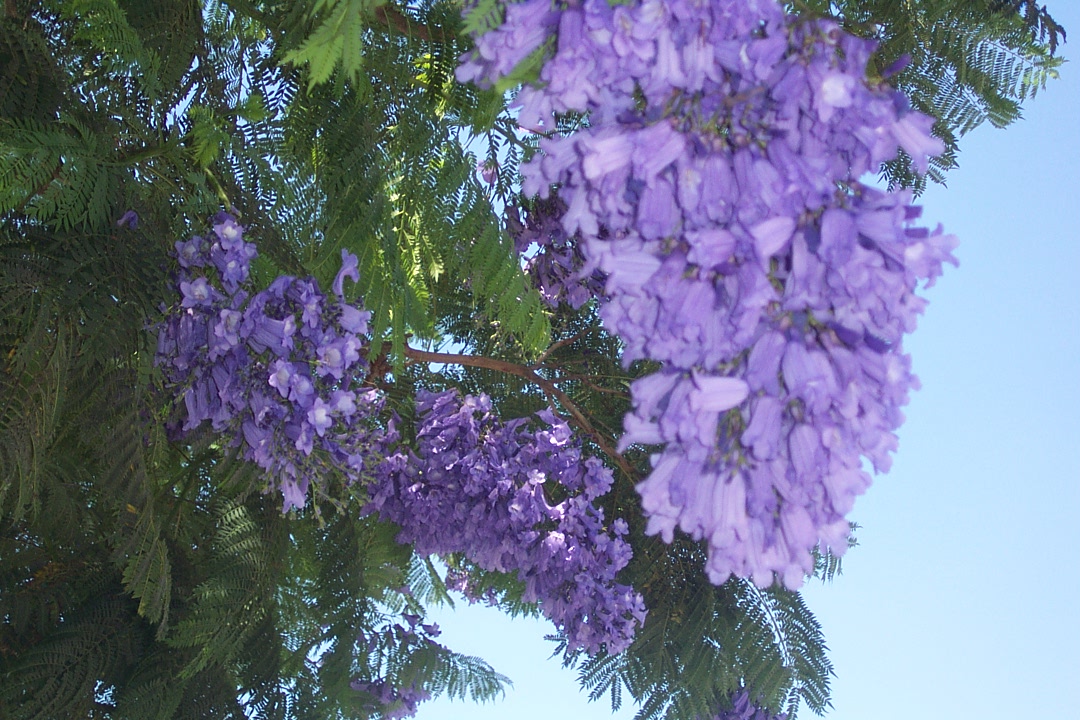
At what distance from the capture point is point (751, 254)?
128 cm

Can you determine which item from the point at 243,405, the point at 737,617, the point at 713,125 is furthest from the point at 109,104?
the point at 737,617

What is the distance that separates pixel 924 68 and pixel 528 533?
2.04 meters

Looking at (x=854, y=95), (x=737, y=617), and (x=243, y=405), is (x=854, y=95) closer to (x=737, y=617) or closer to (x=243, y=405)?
(x=243, y=405)

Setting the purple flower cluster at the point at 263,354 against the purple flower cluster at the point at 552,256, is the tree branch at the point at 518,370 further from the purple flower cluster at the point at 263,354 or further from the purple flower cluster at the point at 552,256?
the purple flower cluster at the point at 263,354

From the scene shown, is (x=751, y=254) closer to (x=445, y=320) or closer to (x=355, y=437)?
(x=355, y=437)

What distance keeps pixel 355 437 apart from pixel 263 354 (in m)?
0.33

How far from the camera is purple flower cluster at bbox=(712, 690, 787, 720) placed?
487cm

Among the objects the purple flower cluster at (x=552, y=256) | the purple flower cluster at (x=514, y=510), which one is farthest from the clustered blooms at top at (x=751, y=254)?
the purple flower cluster at (x=514, y=510)

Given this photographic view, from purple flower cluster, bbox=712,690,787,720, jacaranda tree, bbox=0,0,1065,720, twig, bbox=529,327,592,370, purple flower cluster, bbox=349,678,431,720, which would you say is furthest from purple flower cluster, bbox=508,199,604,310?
purple flower cluster, bbox=712,690,787,720

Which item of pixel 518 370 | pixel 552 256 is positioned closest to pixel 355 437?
pixel 552 256

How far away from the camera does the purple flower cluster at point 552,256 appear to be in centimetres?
372

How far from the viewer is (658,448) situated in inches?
182

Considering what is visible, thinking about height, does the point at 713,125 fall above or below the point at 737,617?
below

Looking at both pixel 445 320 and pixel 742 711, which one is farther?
pixel 445 320
